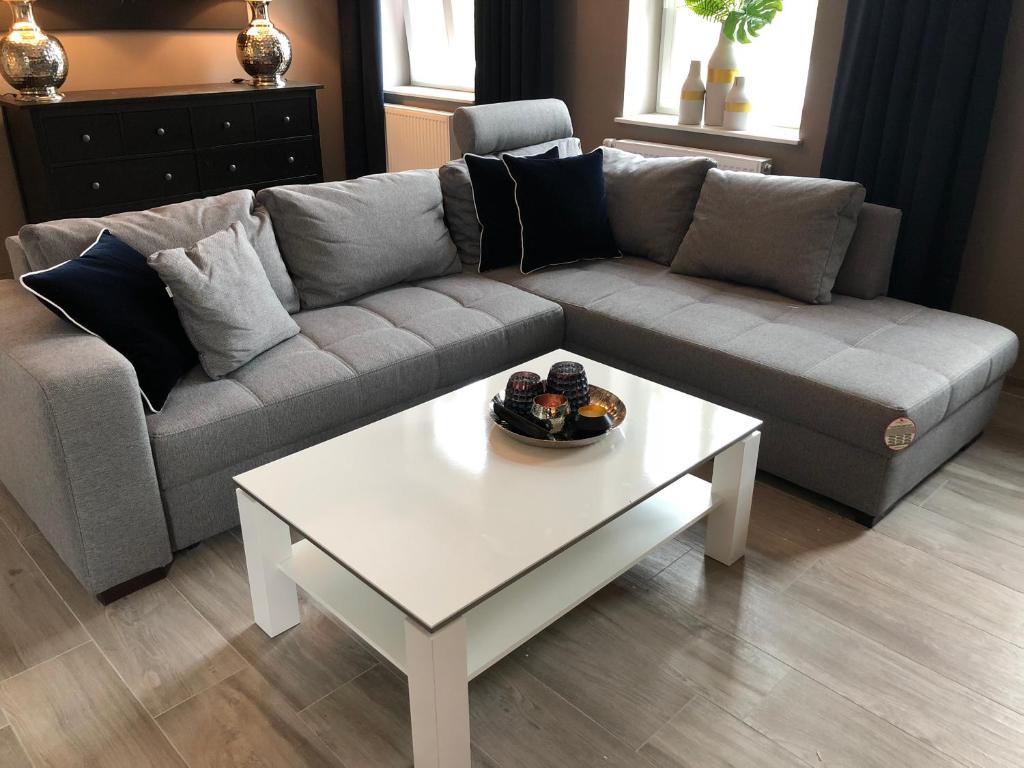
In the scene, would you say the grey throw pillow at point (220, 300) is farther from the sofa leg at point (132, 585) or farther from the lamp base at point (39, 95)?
the lamp base at point (39, 95)

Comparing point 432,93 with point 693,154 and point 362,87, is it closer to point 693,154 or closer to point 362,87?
point 362,87

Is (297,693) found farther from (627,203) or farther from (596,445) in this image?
(627,203)

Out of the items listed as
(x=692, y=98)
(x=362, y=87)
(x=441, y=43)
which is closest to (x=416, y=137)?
(x=362, y=87)

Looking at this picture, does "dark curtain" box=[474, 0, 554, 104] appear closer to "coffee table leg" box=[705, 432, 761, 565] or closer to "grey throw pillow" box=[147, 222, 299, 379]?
"grey throw pillow" box=[147, 222, 299, 379]

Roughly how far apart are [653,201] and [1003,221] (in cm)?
133

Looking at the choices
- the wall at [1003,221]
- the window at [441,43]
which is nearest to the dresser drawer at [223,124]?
the window at [441,43]

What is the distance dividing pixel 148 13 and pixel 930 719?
193 inches

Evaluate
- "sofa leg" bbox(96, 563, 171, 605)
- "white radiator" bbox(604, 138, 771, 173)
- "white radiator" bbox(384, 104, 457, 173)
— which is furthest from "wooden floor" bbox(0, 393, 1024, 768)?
"white radiator" bbox(384, 104, 457, 173)

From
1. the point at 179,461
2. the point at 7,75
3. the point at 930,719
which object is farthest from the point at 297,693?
the point at 7,75

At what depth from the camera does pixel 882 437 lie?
7.29ft

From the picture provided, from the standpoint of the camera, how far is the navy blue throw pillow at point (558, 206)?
3166 mm

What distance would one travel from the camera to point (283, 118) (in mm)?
4637

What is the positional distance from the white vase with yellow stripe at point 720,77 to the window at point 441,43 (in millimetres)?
1919

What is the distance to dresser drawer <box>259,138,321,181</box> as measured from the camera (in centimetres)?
465
